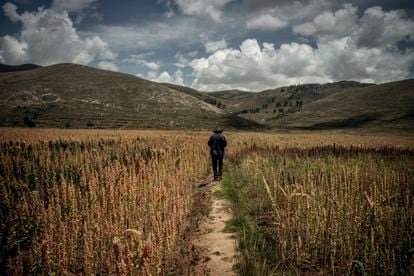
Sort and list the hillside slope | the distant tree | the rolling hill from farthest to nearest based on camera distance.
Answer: the hillside slope
the rolling hill
the distant tree

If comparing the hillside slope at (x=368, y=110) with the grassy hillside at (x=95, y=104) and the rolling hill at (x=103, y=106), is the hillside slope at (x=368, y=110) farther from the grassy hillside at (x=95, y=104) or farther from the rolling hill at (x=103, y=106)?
the grassy hillside at (x=95, y=104)

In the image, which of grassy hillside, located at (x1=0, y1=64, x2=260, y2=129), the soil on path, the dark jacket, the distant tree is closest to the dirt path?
the soil on path

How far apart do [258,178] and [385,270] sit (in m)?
6.66

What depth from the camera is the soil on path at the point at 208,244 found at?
4828 millimetres

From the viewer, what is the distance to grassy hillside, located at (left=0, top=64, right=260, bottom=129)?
76062 millimetres

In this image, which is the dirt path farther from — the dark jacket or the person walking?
the dark jacket

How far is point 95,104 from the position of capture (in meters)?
87.4

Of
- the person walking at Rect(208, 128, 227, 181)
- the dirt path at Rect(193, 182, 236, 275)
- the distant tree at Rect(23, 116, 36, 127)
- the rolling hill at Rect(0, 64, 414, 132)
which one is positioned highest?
the rolling hill at Rect(0, 64, 414, 132)

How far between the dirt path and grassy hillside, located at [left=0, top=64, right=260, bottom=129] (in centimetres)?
7124

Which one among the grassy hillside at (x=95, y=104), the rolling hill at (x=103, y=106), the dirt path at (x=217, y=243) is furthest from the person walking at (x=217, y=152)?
the grassy hillside at (x=95, y=104)

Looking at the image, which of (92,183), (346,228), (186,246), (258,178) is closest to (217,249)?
(186,246)

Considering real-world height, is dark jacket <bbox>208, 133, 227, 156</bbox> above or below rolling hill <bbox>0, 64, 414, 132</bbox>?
below

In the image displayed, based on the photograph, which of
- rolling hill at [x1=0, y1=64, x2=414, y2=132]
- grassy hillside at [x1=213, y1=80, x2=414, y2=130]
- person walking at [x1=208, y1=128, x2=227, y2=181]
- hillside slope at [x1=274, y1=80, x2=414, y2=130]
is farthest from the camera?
hillside slope at [x1=274, y1=80, x2=414, y2=130]

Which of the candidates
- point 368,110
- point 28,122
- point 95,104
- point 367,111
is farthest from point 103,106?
point 368,110
